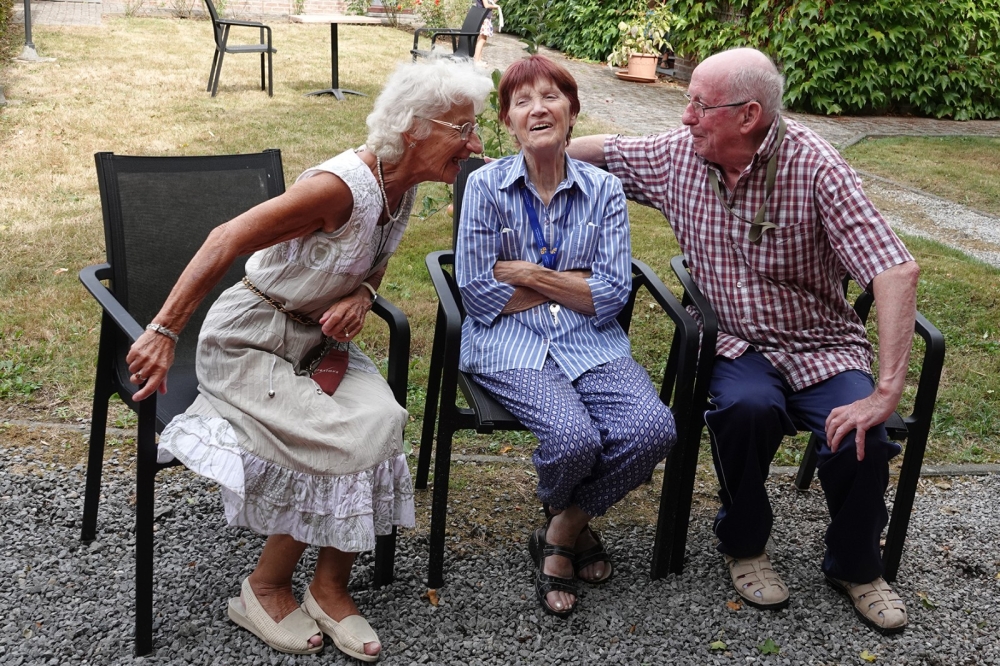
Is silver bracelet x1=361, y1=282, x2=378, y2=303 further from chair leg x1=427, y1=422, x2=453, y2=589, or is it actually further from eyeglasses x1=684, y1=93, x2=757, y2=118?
eyeglasses x1=684, y1=93, x2=757, y2=118

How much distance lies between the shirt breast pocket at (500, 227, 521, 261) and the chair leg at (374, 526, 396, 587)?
861mm

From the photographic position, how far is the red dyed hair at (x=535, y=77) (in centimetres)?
286

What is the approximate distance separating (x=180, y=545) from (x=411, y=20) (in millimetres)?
14188

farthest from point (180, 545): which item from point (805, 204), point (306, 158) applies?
point (306, 158)

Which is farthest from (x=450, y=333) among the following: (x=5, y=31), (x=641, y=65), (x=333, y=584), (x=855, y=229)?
(x=5, y=31)

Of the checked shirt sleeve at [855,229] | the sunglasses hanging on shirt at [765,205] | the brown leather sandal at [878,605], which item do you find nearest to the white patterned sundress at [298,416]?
the sunglasses hanging on shirt at [765,205]

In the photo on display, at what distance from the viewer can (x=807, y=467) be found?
338 centimetres

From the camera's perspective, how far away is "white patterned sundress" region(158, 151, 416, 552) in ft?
7.43

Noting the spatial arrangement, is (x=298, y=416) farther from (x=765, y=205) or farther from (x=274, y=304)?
(x=765, y=205)

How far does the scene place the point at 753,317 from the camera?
2.85 meters

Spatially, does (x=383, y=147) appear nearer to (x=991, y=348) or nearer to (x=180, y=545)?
(x=180, y=545)

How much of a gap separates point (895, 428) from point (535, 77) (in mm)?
1456

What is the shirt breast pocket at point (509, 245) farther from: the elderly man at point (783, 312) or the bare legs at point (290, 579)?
the bare legs at point (290, 579)

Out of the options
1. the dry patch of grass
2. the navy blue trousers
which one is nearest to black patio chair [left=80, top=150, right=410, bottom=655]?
the navy blue trousers
